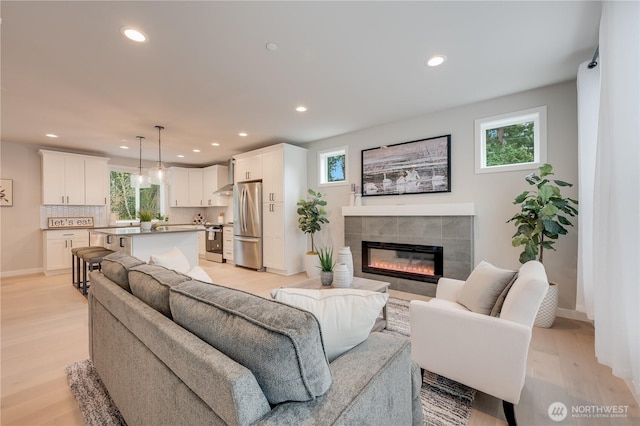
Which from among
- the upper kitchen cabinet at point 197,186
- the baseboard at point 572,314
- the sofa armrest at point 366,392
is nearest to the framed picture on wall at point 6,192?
the upper kitchen cabinet at point 197,186

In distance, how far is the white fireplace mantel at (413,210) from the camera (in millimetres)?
3506

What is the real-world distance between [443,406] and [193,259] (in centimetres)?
388

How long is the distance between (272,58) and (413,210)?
8.78 feet

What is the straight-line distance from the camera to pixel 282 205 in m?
5.09

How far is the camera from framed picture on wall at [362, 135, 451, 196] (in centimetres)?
381

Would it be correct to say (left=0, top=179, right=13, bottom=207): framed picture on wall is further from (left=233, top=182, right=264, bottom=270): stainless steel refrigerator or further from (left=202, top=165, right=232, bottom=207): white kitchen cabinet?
(left=233, top=182, right=264, bottom=270): stainless steel refrigerator

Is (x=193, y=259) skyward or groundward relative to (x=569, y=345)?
skyward

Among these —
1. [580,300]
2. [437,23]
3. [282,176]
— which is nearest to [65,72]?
[282,176]

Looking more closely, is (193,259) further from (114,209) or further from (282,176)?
(114,209)

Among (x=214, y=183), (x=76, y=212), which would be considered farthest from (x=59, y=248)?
(x=214, y=183)

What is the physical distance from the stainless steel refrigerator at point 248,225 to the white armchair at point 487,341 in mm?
4168

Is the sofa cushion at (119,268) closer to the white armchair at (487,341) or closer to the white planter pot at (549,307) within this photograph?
the white armchair at (487,341)

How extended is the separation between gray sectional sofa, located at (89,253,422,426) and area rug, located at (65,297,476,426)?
1.26 ft

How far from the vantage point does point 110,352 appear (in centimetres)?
153
